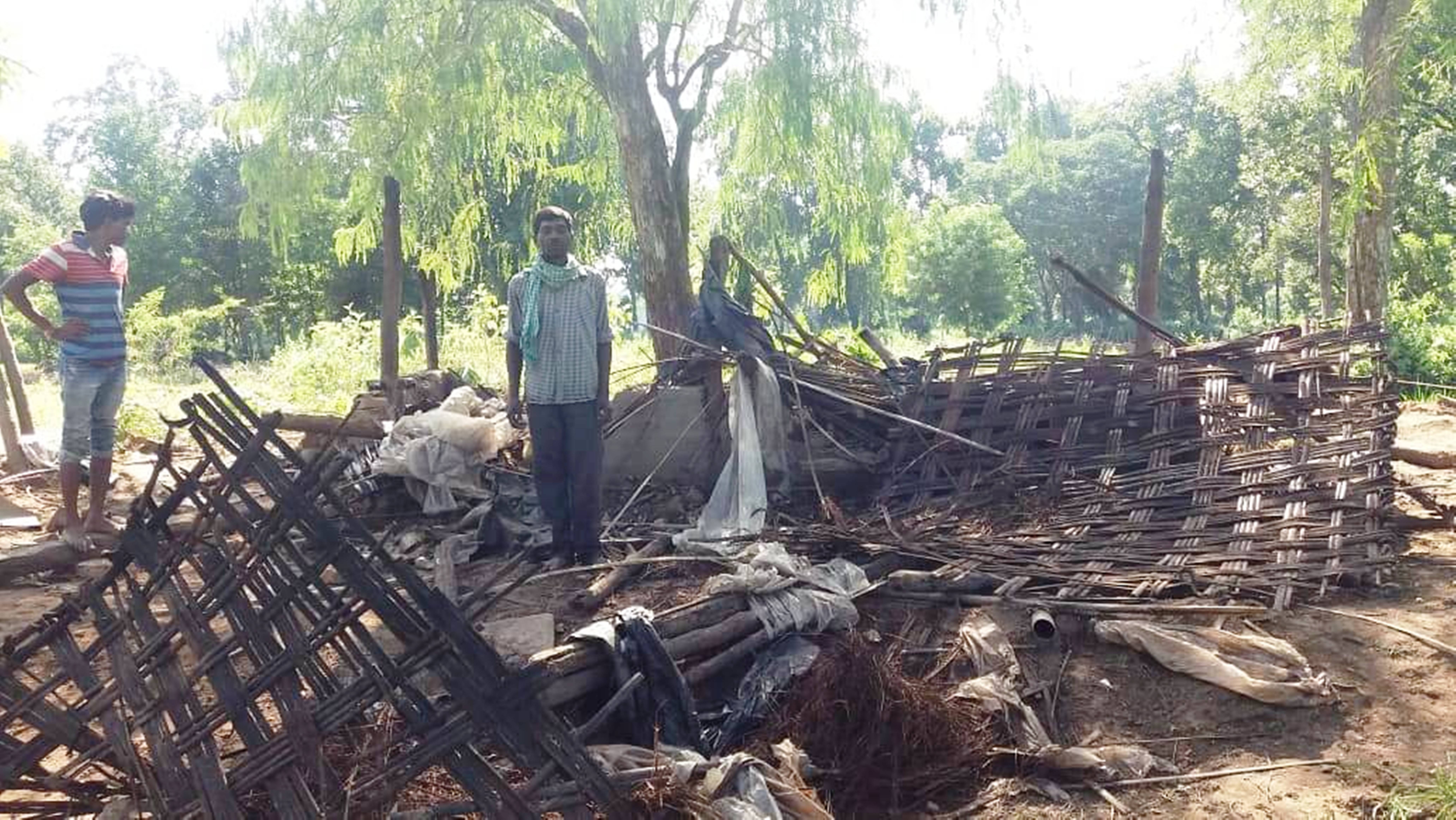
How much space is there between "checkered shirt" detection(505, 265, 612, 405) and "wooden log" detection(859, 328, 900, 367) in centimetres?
268

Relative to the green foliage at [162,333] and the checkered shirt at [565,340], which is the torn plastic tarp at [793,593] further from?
the green foliage at [162,333]

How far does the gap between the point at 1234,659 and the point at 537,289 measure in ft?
10.6

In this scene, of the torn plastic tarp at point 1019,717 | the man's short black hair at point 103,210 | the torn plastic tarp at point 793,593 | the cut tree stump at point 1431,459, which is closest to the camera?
the torn plastic tarp at point 1019,717

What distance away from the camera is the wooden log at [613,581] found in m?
4.12

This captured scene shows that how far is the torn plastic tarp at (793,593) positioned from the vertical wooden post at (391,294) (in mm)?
4634

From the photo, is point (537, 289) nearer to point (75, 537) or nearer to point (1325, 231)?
point (75, 537)

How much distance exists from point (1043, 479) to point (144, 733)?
439 centimetres

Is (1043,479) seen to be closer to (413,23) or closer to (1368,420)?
(1368,420)

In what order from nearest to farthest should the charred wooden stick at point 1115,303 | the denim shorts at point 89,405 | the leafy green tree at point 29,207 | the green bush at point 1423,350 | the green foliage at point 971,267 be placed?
the denim shorts at point 89,405 < the charred wooden stick at point 1115,303 < the green bush at point 1423,350 < the leafy green tree at point 29,207 < the green foliage at point 971,267

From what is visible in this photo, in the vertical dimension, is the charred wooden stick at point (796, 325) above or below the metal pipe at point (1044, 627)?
above

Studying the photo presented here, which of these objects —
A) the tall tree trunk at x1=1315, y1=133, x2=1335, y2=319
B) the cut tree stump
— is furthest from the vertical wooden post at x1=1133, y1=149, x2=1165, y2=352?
the tall tree trunk at x1=1315, y1=133, x2=1335, y2=319

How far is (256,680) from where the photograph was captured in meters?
2.17

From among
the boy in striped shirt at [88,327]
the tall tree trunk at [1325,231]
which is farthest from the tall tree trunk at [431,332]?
the tall tree trunk at [1325,231]

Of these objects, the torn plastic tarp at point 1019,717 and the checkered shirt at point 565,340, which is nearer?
the torn plastic tarp at point 1019,717
